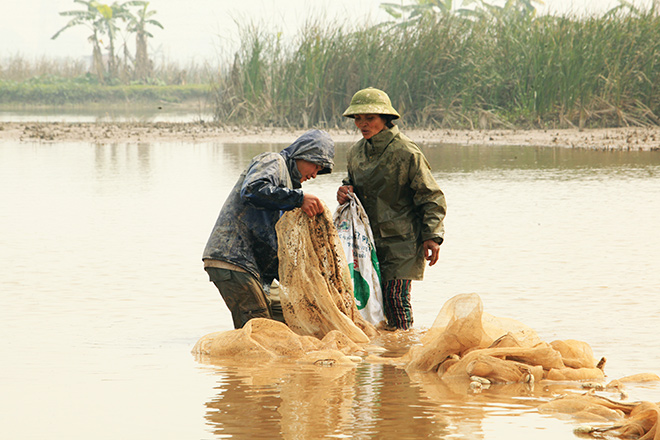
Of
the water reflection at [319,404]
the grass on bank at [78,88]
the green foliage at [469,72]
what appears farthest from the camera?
the grass on bank at [78,88]

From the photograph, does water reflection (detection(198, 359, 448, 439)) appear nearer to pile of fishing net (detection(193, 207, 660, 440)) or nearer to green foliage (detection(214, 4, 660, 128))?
pile of fishing net (detection(193, 207, 660, 440))

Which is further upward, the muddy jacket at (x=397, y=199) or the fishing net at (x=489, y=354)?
the muddy jacket at (x=397, y=199)

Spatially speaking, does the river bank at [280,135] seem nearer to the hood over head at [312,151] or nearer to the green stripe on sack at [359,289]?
the green stripe on sack at [359,289]

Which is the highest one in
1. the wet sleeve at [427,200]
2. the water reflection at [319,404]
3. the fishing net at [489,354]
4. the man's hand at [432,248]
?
the wet sleeve at [427,200]

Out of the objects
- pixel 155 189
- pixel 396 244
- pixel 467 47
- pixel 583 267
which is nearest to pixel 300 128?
pixel 467 47

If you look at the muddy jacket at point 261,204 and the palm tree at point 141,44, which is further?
the palm tree at point 141,44

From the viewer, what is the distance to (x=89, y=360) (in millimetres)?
5285

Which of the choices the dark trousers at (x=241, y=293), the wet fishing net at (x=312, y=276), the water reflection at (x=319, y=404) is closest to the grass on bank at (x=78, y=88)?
the wet fishing net at (x=312, y=276)

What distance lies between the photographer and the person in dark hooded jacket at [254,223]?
17.1 feet

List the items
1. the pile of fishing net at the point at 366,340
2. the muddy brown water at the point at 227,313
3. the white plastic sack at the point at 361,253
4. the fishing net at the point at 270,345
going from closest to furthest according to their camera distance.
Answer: the muddy brown water at the point at 227,313 < the pile of fishing net at the point at 366,340 < the fishing net at the point at 270,345 < the white plastic sack at the point at 361,253

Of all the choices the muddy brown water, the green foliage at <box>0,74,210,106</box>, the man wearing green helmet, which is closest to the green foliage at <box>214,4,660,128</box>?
the muddy brown water

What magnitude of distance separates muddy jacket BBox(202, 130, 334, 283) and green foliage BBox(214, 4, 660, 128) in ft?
51.4

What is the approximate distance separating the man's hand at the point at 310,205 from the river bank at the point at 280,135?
43.8 feet

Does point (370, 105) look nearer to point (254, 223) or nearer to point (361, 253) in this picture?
point (361, 253)
